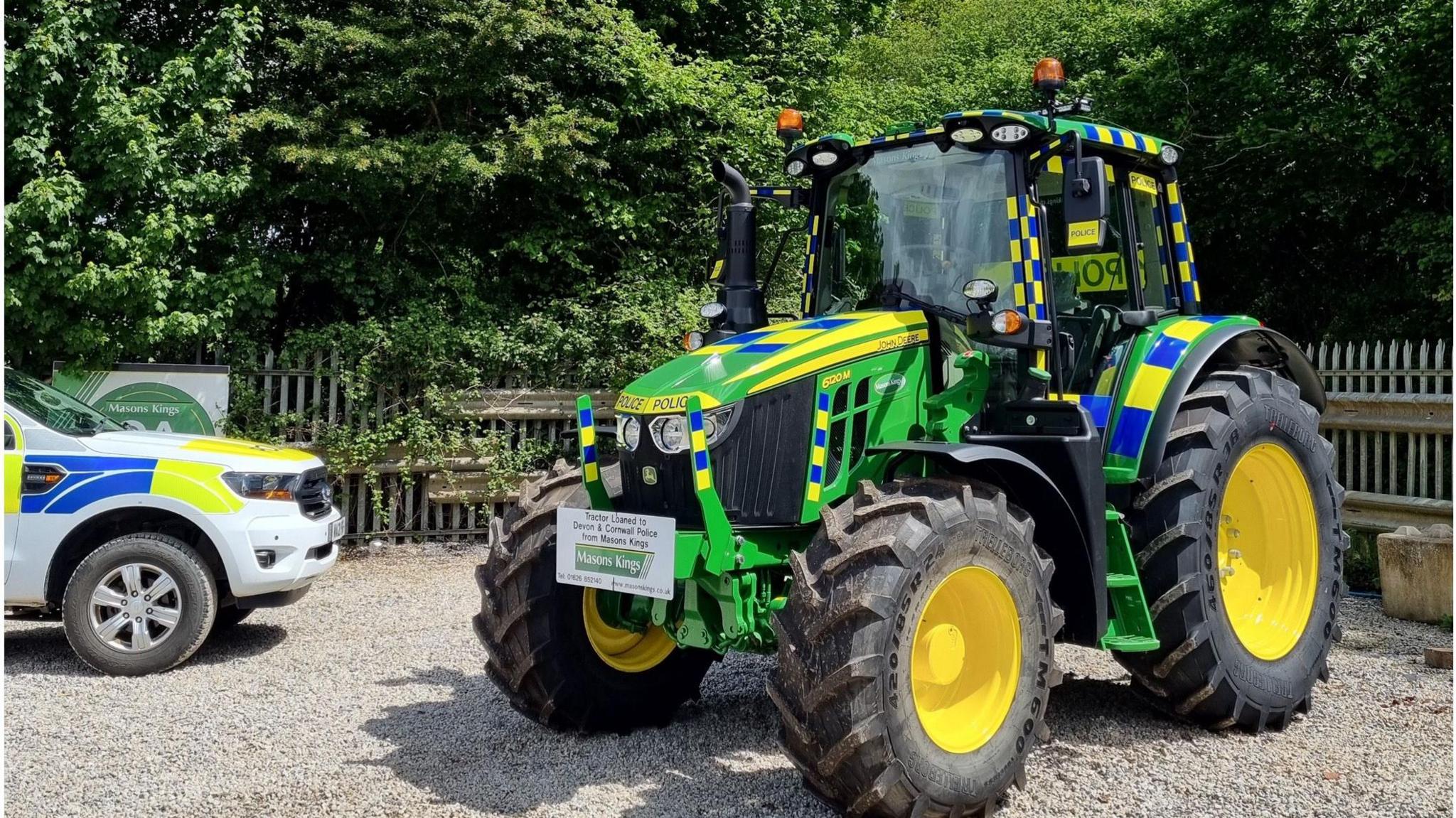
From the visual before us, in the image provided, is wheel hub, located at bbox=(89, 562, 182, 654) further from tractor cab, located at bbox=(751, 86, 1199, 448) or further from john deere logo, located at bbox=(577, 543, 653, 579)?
tractor cab, located at bbox=(751, 86, 1199, 448)

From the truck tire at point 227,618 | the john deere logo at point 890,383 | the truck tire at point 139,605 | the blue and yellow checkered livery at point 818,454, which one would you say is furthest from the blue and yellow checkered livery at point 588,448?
the truck tire at point 227,618

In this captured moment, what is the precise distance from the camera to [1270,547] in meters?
5.91

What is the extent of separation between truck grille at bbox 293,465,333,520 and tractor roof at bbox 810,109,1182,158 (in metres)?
4.00

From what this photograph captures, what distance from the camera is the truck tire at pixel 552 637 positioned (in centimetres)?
498

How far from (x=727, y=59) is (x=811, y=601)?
10.3 meters

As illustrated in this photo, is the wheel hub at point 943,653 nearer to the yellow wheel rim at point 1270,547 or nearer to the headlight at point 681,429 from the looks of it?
the headlight at point 681,429

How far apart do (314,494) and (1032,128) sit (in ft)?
16.4

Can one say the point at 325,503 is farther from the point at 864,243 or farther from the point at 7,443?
the point at 864,243

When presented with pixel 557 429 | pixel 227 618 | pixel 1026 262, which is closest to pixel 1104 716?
pixel 1026 262

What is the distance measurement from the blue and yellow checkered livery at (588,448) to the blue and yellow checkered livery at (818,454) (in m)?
0.97

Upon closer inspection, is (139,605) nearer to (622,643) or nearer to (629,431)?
(622,643)

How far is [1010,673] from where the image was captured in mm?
4395

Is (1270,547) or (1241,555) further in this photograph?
(1270,547)

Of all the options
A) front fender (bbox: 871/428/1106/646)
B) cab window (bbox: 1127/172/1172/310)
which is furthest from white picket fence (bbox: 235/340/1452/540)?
front fender (bbox: 871/428/1106/646)
